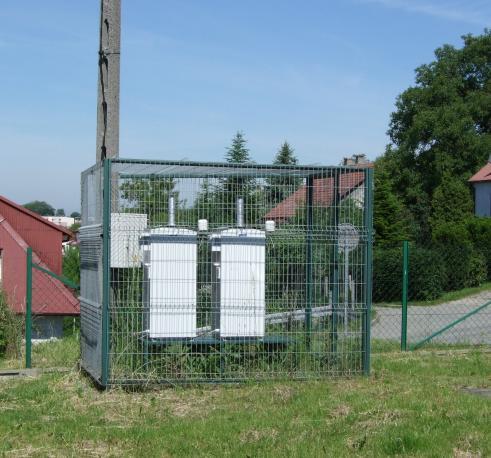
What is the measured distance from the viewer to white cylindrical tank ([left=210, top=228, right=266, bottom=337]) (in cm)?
912

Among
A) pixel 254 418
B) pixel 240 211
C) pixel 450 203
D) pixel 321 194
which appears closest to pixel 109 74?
pixel 240 211

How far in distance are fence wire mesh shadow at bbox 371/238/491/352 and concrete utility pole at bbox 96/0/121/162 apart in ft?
28.9

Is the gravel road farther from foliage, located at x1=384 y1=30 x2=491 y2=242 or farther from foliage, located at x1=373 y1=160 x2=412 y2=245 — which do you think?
foliage, located at x1=384 y1=30 x2=491 y2=242

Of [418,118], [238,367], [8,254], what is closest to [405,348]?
[238,367]

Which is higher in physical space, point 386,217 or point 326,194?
point 386,217

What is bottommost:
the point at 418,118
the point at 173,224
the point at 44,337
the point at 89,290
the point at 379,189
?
the point at 44,337

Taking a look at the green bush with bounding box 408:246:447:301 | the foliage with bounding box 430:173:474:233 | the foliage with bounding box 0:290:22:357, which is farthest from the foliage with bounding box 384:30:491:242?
the foliage with bounding box 0:290:22:357

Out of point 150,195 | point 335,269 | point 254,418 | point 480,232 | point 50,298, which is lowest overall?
point 254,418

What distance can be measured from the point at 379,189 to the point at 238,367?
35.6 m

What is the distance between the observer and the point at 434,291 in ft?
81.8

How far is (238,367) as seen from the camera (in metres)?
9.20

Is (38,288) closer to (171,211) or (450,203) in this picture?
(171,211)

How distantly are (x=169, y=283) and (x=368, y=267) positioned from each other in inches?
88.5

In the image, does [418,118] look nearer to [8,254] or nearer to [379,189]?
[379,189]
